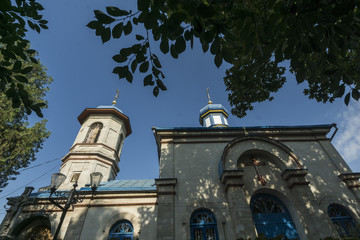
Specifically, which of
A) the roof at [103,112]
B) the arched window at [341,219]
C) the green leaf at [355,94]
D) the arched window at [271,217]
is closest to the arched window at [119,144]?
the roof at [103,112]

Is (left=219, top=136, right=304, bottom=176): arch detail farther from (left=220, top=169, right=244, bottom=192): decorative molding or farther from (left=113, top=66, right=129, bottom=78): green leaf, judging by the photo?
(left=113, top=66, right=129, bottom=78): green leaf

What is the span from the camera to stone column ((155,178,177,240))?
784 centimetres

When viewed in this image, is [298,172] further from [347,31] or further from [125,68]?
[125,68]

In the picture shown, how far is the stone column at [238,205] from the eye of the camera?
7.50 m

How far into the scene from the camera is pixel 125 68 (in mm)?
2449

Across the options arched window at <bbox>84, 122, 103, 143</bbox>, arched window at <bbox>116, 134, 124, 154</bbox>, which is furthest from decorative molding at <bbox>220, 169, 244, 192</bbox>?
arched window at <bbox>84, 122, 103, 143</bbox>

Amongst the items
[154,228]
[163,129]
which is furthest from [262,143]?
[154,228]

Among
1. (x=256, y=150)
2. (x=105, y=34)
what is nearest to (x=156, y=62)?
(x=105, y=34)

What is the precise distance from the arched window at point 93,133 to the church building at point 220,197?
553 cm

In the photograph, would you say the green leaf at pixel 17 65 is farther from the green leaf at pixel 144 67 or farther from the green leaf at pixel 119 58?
the green leaf at pixel 144 67

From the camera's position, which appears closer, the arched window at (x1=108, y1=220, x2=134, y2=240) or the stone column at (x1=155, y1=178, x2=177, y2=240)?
the stone column at (x1=155, y1=178, x2=177, y2=240)

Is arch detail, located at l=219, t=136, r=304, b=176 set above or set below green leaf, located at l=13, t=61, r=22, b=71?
above

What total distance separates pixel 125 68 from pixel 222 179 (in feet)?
26.3

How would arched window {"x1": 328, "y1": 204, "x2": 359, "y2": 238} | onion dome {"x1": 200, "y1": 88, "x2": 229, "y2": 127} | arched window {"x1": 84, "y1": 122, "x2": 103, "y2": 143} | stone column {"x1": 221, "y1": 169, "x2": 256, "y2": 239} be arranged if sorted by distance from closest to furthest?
stone column {"x1": 221, "y1": 169, "x2": 256, "y2": 239}, arched window {"x1": 328, "y1": 204, "x2": 359, "y2": 238}, arched window {"x1": 84, "y1": 122, "x2": 103, "y2": 143}, onion dome {"x1": 200, "y1": 88, "x2": 229, "y2": 127}
